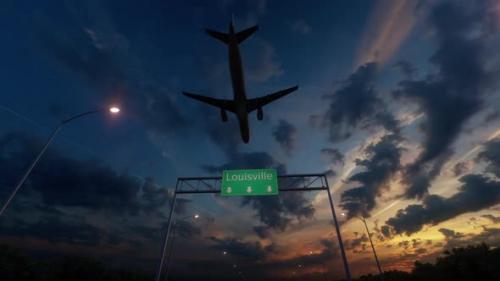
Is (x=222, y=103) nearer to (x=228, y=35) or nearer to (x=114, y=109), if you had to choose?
(x=228, y=35)

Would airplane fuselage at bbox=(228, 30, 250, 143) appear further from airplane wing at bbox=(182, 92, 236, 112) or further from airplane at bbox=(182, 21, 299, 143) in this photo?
airplane wing at bbox=(182, 92, 236, 112)

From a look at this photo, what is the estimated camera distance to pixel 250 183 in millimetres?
22156

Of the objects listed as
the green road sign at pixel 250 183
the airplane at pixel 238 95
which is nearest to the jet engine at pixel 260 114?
the airplane at pixel 238 95

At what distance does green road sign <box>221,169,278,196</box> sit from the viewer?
21.9m

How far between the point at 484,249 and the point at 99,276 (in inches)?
2802

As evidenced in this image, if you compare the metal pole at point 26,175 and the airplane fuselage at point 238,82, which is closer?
the metal pole at point 26,175

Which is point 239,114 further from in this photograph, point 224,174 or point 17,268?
point 17,268

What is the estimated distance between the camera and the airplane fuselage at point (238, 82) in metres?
21.1

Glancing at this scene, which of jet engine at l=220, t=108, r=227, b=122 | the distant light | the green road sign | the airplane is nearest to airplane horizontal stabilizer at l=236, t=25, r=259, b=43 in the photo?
the airplane

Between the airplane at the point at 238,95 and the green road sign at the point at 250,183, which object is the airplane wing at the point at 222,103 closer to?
the airplane at the point at 238,95

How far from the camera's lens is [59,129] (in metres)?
13.6

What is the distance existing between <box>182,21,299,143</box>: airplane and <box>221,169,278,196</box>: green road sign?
537 cm

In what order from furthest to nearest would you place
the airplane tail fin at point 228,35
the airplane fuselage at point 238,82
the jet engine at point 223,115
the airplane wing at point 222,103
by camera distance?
the jet engine at point 223,115 < the airplane wing at point 222,103 < the airplane tail fin at point 228,35 < the airplane fuselage at point 238,82

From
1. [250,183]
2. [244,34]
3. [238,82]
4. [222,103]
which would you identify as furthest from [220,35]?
[250,183]
